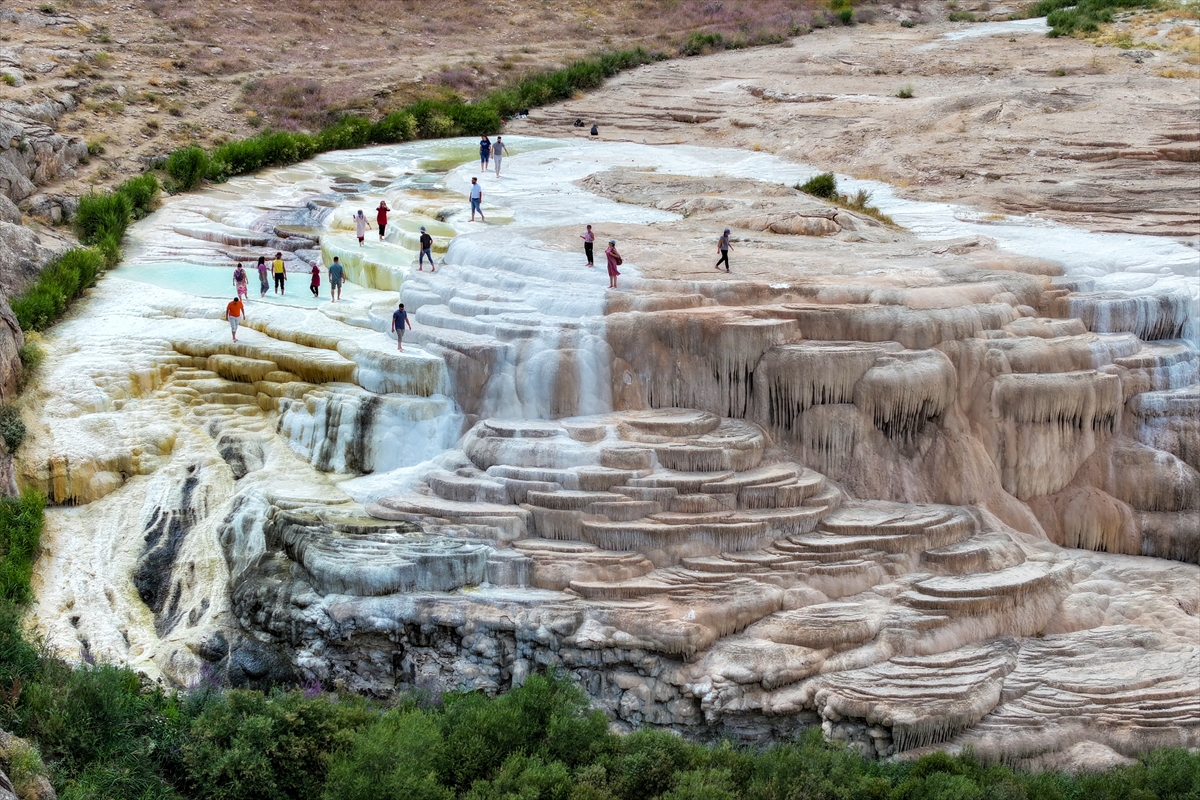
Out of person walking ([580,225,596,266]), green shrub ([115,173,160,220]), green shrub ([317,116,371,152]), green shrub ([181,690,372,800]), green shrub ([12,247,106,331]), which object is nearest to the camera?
green shrub ([181,690,372,800])

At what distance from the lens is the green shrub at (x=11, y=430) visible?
1514cm

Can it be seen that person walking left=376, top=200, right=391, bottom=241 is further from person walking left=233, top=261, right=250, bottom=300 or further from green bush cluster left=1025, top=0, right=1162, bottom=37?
green bush cluster left=1025, top=0, right=1162, bottom=37

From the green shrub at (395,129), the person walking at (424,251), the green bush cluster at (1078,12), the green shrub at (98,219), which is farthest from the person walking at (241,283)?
the green bush cluster at (1078,12)

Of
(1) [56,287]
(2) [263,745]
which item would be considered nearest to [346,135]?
(1) [56,287]

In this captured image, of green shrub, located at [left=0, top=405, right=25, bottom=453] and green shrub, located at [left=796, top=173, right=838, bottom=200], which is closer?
green shrub, located at [left=0, top=405, right=25, bottom=453]

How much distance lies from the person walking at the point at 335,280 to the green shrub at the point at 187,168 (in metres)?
7.13

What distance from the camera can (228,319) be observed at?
17.3m

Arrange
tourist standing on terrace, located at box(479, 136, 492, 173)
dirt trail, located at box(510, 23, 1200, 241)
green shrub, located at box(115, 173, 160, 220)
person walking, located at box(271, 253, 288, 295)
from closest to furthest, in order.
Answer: person walking, located at box(271, 253, 288, 295), dirt trail, located at box(510, 23, 1200, 241), green shrub, located at box(115, 173, 160, 220), tourist standing on terrace, located at box(479, 136, 492, 173)

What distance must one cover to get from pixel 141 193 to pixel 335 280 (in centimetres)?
608

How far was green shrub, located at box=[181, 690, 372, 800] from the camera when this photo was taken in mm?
11445

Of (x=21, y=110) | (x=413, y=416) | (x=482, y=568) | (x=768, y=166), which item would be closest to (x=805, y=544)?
(x=482, y=568)

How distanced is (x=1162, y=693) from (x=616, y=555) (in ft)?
18.9

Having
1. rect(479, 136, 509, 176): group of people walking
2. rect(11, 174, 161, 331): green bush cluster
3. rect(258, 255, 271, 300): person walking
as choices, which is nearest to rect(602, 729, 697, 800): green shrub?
rect(258, 255, 271, 300): person walking

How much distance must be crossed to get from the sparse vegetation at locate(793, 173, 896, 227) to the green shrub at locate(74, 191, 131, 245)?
11.6m
